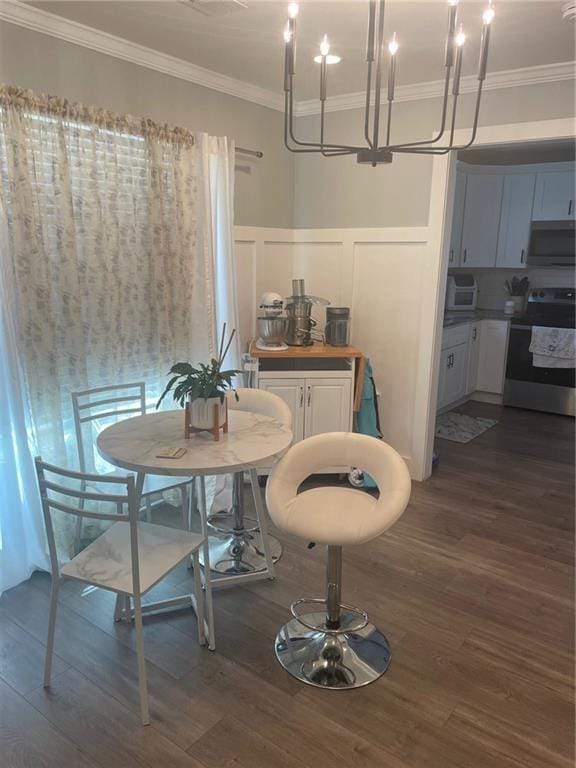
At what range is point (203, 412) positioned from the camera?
2.40 meters

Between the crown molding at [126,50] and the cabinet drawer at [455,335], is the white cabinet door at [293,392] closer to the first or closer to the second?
the crown molding at [126,50]

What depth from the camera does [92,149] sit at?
276 centimetres

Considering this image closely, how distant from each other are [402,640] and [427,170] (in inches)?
109

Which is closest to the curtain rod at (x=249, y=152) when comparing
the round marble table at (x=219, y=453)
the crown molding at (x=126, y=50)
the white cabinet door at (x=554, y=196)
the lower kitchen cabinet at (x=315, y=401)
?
the crown molding at (x=126, y=50)

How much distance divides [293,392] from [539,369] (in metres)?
3.17

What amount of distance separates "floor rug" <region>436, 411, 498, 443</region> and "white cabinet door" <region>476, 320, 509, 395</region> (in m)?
0.65

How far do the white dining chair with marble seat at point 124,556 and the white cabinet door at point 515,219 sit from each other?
4.97 m

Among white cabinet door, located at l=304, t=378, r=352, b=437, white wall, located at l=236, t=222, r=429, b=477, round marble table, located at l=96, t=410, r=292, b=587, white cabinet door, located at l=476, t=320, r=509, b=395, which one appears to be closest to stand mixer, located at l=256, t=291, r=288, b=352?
white wall, located at l=236, t=222, r=429, b=477

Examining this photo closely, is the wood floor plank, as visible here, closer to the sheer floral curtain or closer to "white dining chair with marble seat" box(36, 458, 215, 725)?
"white dining chair with marble seat" box(36, 458, 215, 725)

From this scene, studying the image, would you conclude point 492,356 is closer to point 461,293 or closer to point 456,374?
point 456,374

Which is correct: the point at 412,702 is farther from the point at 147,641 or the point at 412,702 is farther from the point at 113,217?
the point at 113,217

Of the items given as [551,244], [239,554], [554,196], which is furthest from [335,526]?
[554,196]

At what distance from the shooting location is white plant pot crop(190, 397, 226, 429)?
7.82 feet

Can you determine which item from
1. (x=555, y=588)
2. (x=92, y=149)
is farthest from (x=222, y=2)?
(x=555, y=588)
